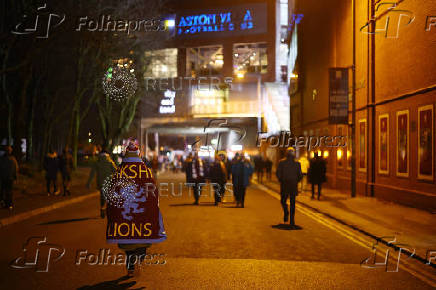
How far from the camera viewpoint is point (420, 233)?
10.8m

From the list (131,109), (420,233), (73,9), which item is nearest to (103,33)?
(73,9)

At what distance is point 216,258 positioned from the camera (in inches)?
315

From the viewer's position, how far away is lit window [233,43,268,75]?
55844 millimetres

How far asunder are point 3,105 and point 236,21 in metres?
31.4

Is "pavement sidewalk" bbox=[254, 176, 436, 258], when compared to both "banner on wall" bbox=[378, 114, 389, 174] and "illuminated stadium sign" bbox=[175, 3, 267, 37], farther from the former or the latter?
"illuminated stadium sign" bbox=[175, 3, 267, 37]

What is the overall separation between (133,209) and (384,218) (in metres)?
9.15

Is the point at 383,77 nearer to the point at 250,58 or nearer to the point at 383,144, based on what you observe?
the point at 383,144

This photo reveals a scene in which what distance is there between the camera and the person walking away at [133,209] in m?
6.36

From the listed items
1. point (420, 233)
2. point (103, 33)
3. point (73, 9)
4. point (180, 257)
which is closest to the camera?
point (180, 257)

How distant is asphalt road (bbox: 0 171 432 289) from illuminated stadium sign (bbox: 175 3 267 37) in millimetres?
45200

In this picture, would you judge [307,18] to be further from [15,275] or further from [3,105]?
[15,275]

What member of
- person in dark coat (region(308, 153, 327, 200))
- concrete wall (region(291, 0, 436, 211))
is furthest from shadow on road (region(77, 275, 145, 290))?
person in dark coat (region(308, 153, 327, 200))

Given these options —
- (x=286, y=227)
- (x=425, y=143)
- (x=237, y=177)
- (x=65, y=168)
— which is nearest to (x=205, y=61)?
(x=65, y=168)

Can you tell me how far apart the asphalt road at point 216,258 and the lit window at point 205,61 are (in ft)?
146
